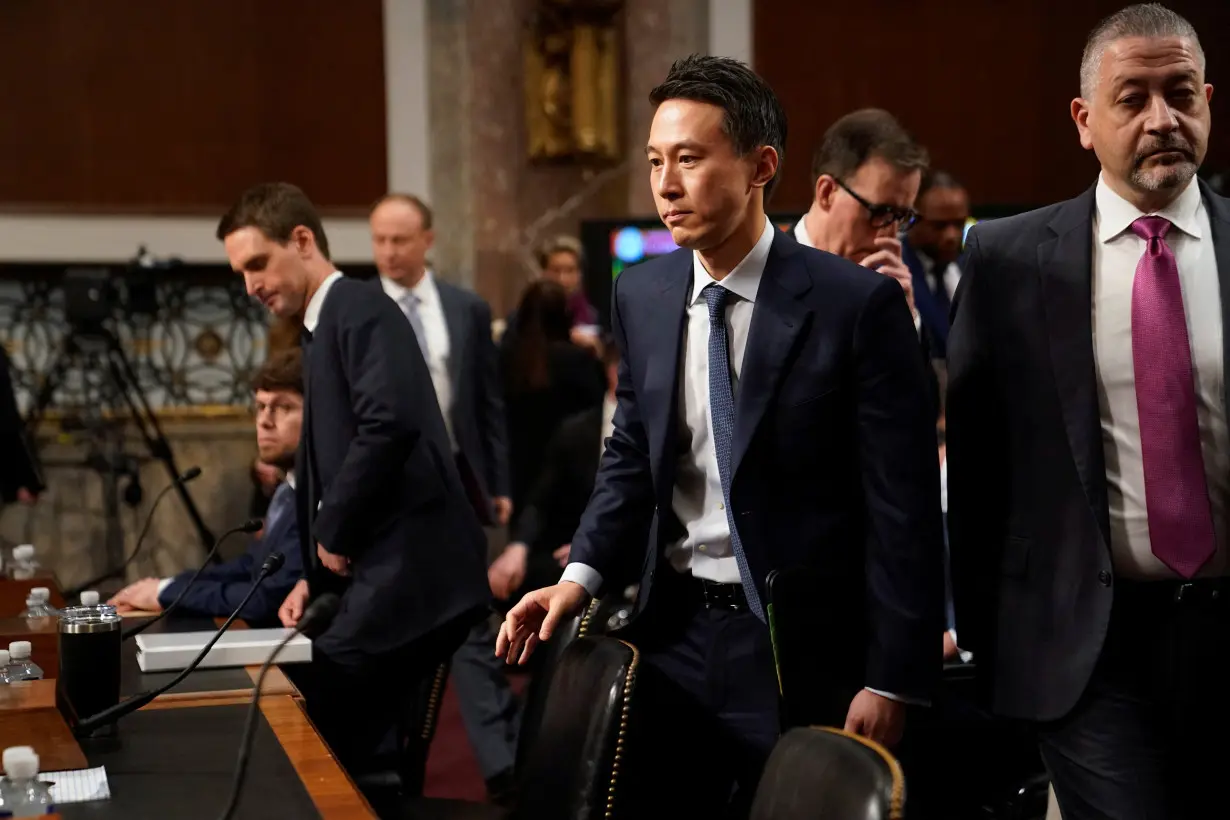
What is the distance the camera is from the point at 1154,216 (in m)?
2.36

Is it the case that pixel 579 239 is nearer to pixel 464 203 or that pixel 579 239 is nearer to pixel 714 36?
pixel 464 203

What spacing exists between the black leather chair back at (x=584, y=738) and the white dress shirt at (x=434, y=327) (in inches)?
110

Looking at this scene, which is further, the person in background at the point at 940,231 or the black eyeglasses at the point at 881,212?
the person in background at the point at 940,231

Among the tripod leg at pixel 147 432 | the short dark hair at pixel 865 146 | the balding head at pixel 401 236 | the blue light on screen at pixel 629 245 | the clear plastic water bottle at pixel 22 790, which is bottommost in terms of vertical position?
the tripod leg at pixel 147 432

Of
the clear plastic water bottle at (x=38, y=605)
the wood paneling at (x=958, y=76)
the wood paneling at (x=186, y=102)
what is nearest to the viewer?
the clear plastic water bottle at (x=38, y=605)

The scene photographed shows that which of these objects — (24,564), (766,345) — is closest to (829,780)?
(766,345)

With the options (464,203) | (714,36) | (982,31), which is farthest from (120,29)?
(982,31)

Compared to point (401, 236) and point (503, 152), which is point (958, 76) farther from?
point (401, 236)

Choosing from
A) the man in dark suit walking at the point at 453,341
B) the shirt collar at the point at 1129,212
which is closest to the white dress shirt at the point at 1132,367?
the shirt collar at the point at 1129,212

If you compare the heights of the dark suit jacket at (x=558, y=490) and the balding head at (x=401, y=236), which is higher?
the balding head at (x=401, y=236)

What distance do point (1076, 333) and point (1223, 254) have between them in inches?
9.9

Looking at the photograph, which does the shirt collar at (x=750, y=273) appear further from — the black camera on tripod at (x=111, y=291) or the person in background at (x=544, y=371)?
the black camera on tripod at (x=111, y=291)

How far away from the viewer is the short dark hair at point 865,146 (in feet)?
Result: 10.3

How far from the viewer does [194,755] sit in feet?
7.25
